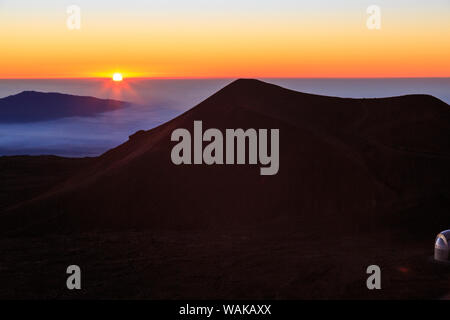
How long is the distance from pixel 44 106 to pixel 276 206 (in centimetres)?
9314

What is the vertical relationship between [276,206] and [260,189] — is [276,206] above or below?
below

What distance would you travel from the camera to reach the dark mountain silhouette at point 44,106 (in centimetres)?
10488

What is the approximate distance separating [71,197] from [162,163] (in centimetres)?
391

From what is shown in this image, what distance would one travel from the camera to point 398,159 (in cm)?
2667

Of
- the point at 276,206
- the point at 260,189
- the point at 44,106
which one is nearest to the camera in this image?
the point at 276,206

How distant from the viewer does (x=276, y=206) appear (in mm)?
23406

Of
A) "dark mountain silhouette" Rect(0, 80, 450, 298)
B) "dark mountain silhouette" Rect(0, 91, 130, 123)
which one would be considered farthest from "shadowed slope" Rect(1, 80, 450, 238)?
"dark mountain silhouette" Rect(0, 91, 130, 123)

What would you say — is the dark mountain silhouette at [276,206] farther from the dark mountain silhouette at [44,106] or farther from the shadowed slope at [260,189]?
the dark mountain silhouette at [44,106]

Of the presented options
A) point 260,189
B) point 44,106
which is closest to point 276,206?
point 260,189

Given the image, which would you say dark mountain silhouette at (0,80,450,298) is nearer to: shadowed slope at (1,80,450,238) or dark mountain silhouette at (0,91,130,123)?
shadowed slope at (1,80,450,238)

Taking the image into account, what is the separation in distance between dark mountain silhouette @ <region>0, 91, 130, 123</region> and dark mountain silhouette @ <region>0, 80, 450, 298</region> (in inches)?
3015

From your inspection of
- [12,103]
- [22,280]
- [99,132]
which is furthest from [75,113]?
[22,280]

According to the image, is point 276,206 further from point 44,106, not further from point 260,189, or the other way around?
point 44,106

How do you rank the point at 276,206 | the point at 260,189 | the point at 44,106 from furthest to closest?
the point at 44,106
the point at 260,189
the point at 276,206
